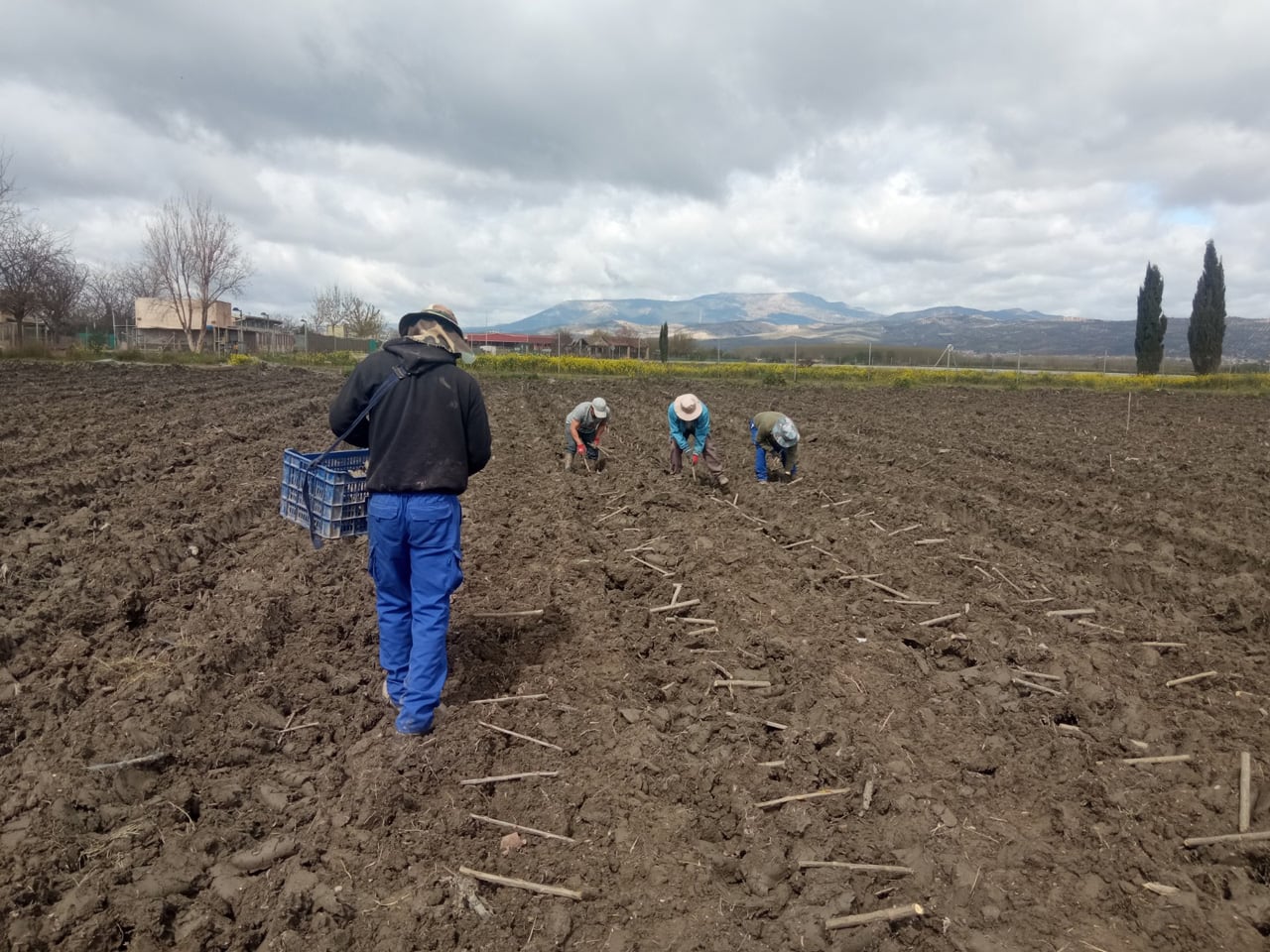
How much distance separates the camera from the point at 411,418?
4176mm

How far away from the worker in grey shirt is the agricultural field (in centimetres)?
199

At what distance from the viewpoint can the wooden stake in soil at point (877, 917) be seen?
10.1 ft

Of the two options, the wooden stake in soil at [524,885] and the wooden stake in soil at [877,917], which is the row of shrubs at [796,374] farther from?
the wooden stake in soil at [524,885]

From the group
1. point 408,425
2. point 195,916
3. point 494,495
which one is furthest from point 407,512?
point 494,495

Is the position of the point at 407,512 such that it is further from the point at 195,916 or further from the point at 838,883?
the point at 838,883

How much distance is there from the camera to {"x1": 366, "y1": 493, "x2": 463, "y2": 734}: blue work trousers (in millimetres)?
4215

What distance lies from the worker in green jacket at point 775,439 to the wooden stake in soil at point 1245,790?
6.89 metres

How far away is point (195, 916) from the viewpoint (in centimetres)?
303

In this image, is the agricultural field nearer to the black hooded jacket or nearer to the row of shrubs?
the black hooded jacket

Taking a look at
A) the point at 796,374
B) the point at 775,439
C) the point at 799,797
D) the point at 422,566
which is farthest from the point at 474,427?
the point at 796,374

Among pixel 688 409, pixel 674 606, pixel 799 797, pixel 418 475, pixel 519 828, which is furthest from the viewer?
pixel 688 409

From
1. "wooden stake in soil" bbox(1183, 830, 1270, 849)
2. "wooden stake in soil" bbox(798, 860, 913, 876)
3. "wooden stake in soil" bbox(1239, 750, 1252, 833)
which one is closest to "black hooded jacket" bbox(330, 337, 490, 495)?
"wooden stake in soil" bbox(798, 860, 913, 876)

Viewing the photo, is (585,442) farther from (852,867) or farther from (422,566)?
(852,867)

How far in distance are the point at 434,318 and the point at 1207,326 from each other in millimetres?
56540
